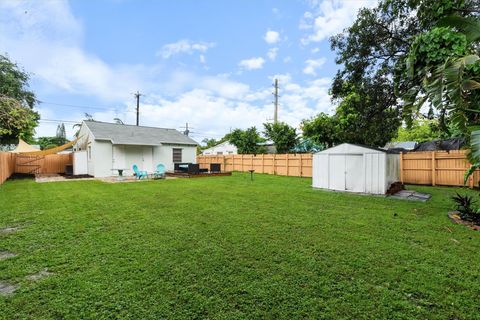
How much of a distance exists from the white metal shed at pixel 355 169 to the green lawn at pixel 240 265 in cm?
303

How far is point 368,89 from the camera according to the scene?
34.7ft

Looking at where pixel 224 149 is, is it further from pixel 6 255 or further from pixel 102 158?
pixel 6 255

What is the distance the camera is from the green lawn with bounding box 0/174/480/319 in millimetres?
2312

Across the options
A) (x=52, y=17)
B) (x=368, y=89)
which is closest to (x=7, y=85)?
(x=52, y=17)

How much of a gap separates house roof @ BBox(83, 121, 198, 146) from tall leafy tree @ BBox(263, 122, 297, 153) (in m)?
7.96

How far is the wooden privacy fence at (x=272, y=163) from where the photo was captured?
16469 millimetres

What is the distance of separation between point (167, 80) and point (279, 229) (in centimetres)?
1892

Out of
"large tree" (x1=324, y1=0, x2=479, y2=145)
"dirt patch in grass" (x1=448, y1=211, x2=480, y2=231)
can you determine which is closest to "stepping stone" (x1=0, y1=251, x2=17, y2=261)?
"dirt patch in grass" (x1=448, y1=211, x2=480, y2=231)

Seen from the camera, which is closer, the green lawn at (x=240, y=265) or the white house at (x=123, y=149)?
the green lawn at (x=240, y=265)

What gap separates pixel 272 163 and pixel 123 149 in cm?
1138

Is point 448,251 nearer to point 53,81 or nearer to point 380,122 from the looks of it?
point 380,122

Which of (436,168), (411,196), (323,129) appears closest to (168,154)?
(323,129)

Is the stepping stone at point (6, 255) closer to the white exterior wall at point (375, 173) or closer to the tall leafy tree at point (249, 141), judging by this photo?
the white exterior wall at point (375, 173)

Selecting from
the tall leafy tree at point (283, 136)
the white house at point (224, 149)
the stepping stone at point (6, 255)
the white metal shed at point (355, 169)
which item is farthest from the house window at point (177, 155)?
the stepping stone at point (6, 255)
